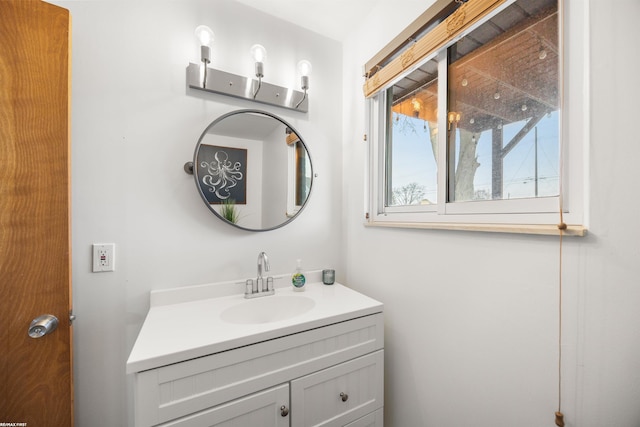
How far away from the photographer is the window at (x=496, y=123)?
70 centimetres

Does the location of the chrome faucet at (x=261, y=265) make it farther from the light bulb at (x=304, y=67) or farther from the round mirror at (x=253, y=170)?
the light bulb at (x=304, y=67)

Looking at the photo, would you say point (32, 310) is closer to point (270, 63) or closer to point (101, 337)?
point (101, 337)

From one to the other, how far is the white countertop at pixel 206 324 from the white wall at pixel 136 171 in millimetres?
110

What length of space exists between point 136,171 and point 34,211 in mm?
366

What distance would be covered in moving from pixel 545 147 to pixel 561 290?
427mm

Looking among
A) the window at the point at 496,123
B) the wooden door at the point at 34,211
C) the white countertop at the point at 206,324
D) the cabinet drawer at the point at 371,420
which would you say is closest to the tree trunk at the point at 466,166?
the window at the point at 496,123

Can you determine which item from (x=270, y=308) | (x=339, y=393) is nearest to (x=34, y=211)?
(x=270, y=308)

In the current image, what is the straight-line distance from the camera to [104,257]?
41.2 inches

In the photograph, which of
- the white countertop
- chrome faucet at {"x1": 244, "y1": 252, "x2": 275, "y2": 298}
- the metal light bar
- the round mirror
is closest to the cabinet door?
the white countertop

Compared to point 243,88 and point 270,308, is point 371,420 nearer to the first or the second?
point 270,308

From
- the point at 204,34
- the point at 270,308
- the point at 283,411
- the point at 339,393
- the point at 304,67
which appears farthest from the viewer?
the point at 304,67

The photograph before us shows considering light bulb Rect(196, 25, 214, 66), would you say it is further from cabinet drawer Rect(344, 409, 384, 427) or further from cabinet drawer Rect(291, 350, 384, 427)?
cabinet drawer Rect(344, 409, 384, 427)

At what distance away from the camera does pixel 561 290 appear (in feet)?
2.26

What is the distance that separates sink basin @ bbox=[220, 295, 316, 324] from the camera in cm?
119
